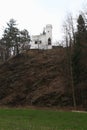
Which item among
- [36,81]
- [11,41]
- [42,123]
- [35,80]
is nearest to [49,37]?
[11,41]

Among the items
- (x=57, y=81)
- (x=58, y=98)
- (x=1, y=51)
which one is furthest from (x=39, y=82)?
(x=1, y=51)

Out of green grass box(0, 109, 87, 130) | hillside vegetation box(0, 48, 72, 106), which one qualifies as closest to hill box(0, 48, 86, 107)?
hillside vegetation box(0, 48, 72, 106)

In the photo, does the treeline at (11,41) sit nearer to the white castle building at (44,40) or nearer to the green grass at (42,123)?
the white castle building at (44,40)

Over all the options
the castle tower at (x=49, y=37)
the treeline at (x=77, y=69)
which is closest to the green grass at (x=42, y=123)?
the treeline at (x=77, y=69)

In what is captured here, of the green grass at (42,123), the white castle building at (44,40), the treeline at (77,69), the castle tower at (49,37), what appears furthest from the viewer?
the white castle building at (44,40)

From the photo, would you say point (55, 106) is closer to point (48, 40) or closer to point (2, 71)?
point (2, 71)

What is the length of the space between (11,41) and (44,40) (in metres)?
8.51

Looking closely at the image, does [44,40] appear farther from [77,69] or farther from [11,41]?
[77,69]

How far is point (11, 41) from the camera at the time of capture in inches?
3206

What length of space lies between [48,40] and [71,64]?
30.8 metres

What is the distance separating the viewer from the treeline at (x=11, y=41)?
265ft

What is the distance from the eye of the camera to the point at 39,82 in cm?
5372

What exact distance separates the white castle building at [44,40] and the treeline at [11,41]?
2.47 metres

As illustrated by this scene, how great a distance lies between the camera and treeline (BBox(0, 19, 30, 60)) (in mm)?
80812
